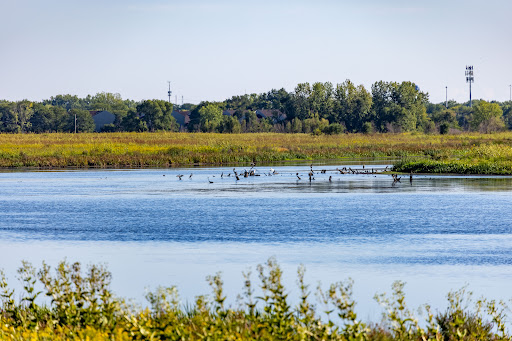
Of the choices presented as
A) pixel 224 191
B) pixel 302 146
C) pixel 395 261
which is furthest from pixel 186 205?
pixel 302 146

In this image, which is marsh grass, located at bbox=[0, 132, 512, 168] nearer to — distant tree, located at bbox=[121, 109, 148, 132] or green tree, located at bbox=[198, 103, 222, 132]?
distant tree, located at bbox=[121, 109, 148, 132]

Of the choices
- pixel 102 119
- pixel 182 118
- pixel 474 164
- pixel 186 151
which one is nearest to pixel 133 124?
pixel 102 119

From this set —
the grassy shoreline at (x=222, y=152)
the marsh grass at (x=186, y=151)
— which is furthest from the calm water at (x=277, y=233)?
the marsh grass at (x=186, y=151)

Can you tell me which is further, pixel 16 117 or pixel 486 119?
pixel 486 119

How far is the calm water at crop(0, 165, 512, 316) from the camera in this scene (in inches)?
652

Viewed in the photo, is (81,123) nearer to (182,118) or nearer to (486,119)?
(182,118)

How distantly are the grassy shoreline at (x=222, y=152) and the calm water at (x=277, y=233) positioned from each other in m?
14.2

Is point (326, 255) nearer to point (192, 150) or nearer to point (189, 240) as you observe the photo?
point (189, 240)

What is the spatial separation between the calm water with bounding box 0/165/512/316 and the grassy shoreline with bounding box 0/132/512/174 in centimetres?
1415

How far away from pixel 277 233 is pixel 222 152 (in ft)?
179

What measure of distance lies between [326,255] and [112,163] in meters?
52.7

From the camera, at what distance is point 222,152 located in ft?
256

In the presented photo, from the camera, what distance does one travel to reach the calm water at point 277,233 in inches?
652

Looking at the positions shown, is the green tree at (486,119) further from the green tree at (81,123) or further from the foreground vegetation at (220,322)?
the foreground vegetation at (220,322)
